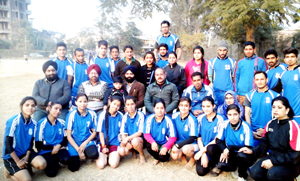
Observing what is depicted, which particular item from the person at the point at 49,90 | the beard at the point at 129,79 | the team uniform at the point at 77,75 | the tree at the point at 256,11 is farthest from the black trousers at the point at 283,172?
the tree at the point at 256,11

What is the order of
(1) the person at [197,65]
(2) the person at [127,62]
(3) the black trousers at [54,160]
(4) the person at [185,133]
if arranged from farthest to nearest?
(2) the person at [127,62] → (1) the person at [197,65] → (4) the person at [185,133] → (3) the black trousers at [54,160]

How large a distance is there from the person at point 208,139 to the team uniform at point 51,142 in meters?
2.25

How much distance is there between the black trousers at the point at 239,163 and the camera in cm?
360

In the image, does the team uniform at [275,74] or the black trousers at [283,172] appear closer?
the black trousers at [283,172]

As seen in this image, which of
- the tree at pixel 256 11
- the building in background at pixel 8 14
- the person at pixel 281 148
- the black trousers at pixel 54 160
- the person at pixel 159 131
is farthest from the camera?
the building in background at pixel 8 14

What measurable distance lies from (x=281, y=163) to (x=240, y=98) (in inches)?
88.5

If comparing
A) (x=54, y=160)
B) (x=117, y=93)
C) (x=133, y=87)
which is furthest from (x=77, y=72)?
(x=54, y=160)

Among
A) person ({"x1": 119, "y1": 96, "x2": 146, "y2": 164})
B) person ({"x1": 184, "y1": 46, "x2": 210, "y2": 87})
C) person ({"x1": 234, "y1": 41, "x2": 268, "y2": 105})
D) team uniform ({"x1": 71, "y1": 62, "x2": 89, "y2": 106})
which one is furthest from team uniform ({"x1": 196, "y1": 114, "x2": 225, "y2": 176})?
team uniform ({"x1": 71, "y1": 62, "x2": 89, "y2": 106})

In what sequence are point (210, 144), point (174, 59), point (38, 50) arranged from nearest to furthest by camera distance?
1. point (210, 144)
2. point (174, 59)
3. point (38, 50)

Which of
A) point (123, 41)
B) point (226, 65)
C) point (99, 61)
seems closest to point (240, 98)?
point (226, 65)

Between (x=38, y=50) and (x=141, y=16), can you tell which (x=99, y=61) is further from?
(x=38, y=50)

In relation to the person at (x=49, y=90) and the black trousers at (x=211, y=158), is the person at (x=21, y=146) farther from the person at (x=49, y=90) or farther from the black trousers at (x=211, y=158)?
the black trousers at (x=211, y=158)

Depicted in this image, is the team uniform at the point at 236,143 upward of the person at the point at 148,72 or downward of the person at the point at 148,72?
downward

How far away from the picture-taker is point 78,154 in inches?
167
